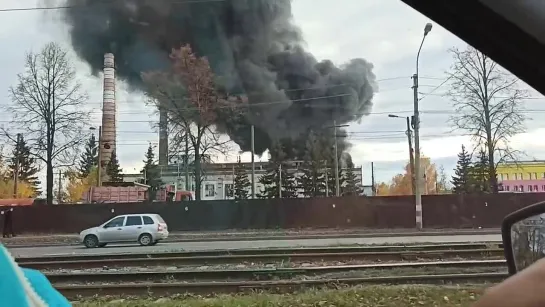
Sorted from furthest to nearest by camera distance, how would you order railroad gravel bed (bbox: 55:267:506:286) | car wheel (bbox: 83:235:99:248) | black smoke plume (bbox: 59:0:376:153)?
black smoke plume (bbox: 59:0:376:153) < car wheel (bbox: 83:235:99:248) < railroad gravel bed (bbox: 55:267:506:286)

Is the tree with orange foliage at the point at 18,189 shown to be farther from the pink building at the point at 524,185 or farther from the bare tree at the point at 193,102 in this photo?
the pink building at the point at 524,185

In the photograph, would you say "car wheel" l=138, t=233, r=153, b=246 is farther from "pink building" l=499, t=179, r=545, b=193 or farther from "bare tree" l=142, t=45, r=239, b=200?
"pink building" l=499, t=179, r=545, b=193

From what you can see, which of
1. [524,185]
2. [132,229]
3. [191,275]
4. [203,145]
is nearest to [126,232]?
[132,229]

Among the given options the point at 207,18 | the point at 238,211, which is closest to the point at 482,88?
the point at 238,211

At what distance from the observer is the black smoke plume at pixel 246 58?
159ft

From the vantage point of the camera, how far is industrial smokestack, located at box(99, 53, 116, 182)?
146 feet

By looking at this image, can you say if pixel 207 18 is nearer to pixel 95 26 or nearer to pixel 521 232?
pixel 95 26

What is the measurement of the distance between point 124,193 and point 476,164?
68.1ft

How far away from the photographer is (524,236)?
50.0 inches

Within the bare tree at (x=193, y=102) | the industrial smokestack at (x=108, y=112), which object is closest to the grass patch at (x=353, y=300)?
the bare tree at (x=193, y=102)

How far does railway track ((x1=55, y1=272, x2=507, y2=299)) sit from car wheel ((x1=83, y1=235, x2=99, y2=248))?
27.2 feet

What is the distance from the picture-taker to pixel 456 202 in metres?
24.4

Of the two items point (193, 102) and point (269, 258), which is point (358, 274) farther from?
point (193, 102)

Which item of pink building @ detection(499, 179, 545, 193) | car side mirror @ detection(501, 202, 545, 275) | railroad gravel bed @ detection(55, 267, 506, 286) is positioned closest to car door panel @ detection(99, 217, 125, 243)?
railroad gravel bed @ detection(55, 267, 506, 286)
